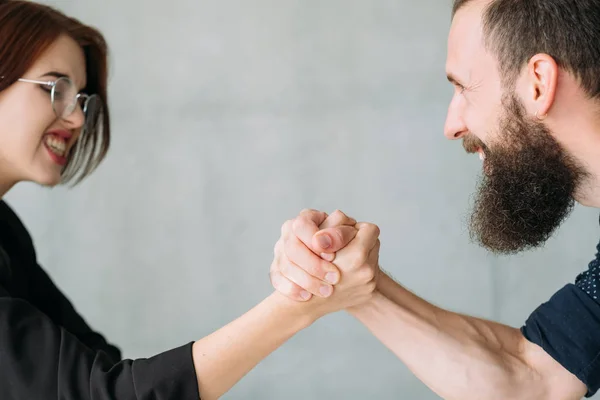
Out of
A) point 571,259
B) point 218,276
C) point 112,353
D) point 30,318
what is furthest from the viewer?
point 218,276

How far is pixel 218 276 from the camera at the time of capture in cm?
263

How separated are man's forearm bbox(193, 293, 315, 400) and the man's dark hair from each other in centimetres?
61

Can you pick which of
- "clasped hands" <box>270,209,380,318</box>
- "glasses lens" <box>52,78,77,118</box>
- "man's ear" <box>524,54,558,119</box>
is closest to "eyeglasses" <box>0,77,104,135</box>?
"glasses lens" <box>52,78,77,118</box>

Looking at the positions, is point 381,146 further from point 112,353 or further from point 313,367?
point 112,353

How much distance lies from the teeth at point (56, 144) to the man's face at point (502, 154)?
980mm

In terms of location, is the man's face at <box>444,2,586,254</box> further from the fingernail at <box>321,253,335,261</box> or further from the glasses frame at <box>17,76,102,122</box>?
the glasses frame at <box>17,76,102,122</box>

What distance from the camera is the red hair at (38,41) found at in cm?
155

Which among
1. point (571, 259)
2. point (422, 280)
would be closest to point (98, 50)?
point (422, 280)

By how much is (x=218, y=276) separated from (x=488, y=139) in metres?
1.51

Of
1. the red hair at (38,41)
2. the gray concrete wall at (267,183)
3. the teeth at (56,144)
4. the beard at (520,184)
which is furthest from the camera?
the gray concrete wall at (267,183)

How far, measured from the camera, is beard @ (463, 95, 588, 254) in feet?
4.25

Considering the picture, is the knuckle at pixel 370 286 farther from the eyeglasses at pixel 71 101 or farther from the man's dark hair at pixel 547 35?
the eyeglasses at pixel 71 101

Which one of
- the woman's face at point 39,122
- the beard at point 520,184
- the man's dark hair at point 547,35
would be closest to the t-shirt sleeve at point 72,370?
the woman's face at point 39,122

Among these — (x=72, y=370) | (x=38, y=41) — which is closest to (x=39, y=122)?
(x=38, y=41)
